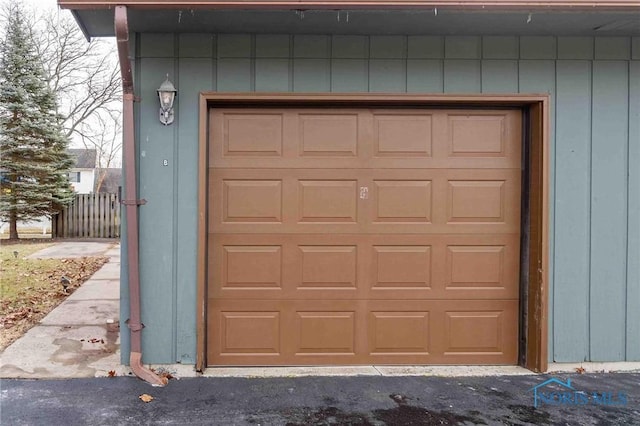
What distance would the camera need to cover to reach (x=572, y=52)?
3307mm

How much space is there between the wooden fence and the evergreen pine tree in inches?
16.6

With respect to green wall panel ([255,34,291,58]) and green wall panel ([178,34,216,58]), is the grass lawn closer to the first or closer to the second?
green wall panel ([178,34,216,58])

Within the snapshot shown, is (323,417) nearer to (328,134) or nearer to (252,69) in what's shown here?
(328,134)

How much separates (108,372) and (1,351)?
3.70ft

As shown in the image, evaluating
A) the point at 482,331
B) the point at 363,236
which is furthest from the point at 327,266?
the point at 482,331

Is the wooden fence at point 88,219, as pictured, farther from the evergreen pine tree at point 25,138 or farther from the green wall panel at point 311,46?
the green wall panel at point 311,46

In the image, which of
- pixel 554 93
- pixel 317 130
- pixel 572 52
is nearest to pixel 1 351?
pixel 317 130

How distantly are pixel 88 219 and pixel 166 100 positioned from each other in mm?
10509

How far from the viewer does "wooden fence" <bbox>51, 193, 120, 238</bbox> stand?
11758 mm

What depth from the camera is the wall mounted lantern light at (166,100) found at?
10.3 ft

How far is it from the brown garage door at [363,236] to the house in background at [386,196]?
1 cm

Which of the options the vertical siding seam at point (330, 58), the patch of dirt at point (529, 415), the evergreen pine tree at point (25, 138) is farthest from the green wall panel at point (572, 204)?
the evergreen pine tree at point (25, 138)

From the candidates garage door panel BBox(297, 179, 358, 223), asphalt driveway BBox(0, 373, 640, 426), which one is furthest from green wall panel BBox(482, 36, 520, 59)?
asphalt driveway BBox(0, 373, 640, 426)

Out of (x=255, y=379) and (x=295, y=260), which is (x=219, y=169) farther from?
(x=255, y=379)
